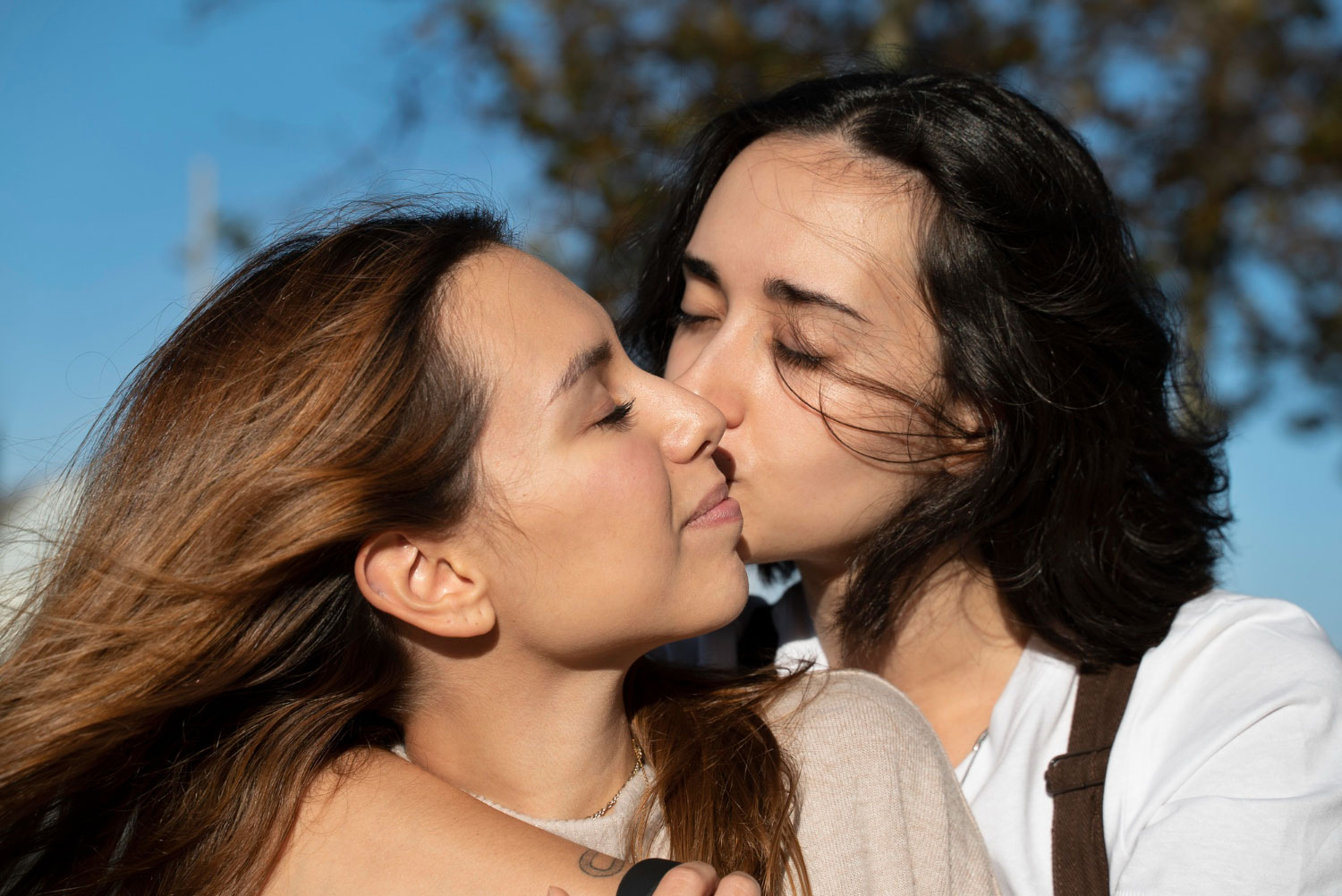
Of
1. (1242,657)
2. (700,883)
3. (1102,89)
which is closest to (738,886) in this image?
(700,883)

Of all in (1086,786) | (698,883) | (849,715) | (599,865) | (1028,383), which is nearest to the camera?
(698,883)

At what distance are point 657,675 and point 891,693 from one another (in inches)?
20.4

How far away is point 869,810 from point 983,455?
3.53 ft

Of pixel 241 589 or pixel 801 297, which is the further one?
pixel 801 297

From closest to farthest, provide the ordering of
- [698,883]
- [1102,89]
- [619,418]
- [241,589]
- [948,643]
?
[698,883], [241,589], [619,418], [948,643], [1102,89]

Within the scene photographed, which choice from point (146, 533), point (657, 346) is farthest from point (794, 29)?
point (146, 533)

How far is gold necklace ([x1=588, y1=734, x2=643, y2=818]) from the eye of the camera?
2211 millimetres

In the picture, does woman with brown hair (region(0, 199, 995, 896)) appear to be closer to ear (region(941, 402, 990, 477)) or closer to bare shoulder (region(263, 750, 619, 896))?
bare shoulder (region(263, 750, 619, 896))

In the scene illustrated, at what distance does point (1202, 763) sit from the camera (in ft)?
7.35

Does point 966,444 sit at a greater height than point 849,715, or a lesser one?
greater

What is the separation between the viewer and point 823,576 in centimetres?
299

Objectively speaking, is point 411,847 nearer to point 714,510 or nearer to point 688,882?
point 688,882

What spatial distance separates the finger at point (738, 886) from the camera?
5.65ft

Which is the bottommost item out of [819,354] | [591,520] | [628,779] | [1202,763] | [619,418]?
[628,779]
